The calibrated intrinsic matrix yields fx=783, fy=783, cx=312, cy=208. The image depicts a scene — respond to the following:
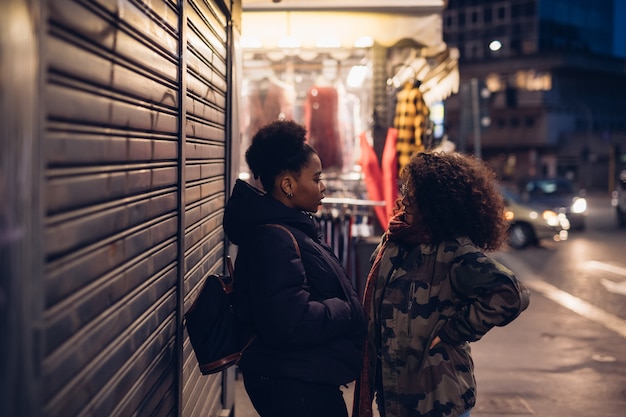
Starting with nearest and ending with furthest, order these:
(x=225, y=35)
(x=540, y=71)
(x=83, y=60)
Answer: (x=83, y=60), (x=225, y=35), (x=540, y=71)

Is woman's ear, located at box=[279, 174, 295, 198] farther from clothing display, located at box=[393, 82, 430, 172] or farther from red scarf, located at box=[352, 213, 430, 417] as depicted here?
clothing display, located at box=[393, 82, 430, 172]

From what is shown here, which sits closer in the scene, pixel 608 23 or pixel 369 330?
pixel 369 330

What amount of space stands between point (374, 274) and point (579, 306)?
8.54 metres

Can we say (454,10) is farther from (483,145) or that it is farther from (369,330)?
(369,330)

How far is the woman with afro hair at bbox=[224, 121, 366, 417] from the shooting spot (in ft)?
8.86

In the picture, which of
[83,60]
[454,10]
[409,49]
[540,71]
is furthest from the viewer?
[454,10]

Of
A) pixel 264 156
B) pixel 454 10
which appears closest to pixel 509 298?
pixel 264 156

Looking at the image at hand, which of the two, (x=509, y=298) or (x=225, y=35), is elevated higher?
(x=225, y=35)

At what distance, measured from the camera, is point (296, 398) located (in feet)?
9.29

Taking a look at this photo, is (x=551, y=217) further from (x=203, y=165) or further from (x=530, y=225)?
(x=203, y=165)

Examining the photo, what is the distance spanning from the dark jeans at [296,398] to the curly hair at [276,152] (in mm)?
730

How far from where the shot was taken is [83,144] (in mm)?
1915

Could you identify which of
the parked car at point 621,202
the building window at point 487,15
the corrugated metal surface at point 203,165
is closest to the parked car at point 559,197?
the parked car at point 621,202

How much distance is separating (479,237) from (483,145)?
66068 mm
